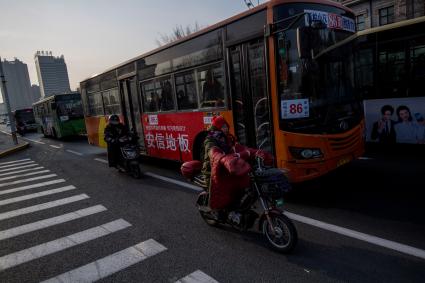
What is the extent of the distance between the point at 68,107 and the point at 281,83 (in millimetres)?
19345

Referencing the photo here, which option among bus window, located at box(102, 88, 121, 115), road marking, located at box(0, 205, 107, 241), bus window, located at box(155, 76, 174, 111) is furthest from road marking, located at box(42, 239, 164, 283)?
bus window, located at box(102, 88, 121, 115)

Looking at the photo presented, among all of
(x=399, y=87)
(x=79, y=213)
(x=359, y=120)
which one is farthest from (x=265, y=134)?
(x=399, y=87)

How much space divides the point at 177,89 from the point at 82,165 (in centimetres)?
551

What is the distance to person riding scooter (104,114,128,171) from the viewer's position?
886cm

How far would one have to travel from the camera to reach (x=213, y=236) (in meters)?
4.43

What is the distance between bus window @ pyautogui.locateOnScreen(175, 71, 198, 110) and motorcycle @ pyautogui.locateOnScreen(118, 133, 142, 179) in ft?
6.22

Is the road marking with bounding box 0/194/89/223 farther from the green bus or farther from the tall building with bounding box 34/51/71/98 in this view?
the tall building with bounding box 34/51/71/98

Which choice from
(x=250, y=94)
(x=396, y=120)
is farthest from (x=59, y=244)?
(x=396, y=120)

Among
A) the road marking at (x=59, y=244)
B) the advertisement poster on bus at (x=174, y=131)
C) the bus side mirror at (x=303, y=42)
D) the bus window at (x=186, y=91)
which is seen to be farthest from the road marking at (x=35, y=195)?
the bus side mirror at (x=303, y=42)

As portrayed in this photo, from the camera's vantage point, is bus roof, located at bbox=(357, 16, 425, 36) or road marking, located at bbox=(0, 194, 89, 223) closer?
road marking, located at bbox=(0, 194, 89, 223)

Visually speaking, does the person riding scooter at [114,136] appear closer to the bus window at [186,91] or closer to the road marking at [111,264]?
the bus window at [186,91]

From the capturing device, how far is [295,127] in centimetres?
513

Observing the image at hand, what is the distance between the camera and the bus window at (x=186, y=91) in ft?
23.6

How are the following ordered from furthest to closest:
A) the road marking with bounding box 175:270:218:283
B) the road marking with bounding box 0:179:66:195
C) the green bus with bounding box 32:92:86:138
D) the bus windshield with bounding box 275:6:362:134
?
the green bus with bounding box 32:92:86:138, the road marking with bounding box 0:179:66:195, the bus windshield with bounding box 275:6:362:134, the road marking with bounding box 175:270:218:283
